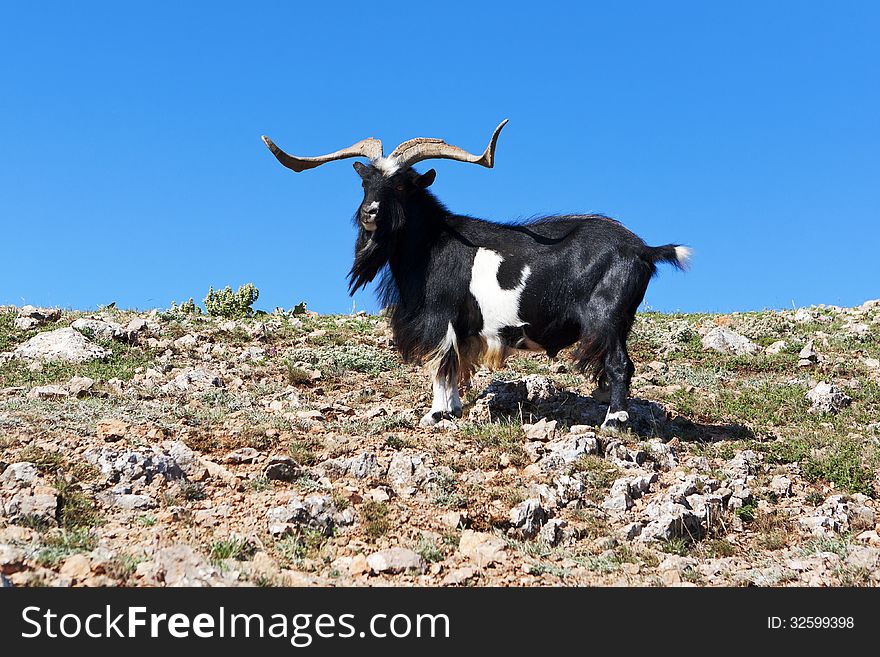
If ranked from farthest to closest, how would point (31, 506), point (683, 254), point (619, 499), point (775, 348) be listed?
1. point (775, 348)
2. point (683, 254)
3. point (619, 499)
4. point (31, 506)

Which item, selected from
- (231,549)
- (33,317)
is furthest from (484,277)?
(33,317)

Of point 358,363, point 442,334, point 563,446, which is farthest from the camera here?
point 358,363

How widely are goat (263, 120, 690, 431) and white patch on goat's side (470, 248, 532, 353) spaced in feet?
0.04

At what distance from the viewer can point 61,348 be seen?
1189 centimetres

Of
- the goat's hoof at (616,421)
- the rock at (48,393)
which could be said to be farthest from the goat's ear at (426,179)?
Answer: the rock at (48,393)

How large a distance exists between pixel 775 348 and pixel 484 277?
19.7 ft

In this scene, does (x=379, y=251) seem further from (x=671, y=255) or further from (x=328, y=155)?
(x=671, y=255)

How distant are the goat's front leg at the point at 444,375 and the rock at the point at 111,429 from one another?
304 cm

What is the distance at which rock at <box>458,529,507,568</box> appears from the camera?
19.0 ft

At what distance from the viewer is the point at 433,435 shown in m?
8.63

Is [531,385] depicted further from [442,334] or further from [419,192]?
[419,192]

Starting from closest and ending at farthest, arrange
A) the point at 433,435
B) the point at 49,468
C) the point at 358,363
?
the point at 49,468 < the point at 433,435 < the point at 358,363

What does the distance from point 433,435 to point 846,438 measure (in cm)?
431
